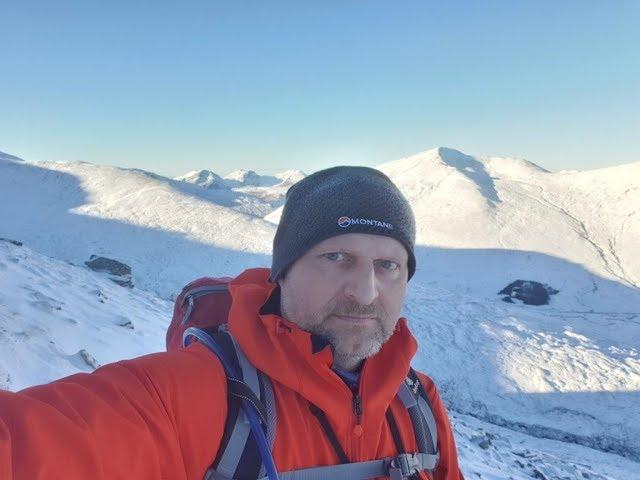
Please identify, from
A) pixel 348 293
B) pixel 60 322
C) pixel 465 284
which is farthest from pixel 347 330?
pixel 465 284

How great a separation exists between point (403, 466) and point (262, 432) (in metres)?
0.71

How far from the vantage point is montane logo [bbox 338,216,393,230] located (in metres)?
2.35

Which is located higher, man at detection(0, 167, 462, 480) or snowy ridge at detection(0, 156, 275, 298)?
man at detection(0, 167, 462, 480)

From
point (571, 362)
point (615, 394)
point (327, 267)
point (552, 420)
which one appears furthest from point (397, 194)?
point (571, 362)

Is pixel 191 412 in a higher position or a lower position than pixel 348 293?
lower

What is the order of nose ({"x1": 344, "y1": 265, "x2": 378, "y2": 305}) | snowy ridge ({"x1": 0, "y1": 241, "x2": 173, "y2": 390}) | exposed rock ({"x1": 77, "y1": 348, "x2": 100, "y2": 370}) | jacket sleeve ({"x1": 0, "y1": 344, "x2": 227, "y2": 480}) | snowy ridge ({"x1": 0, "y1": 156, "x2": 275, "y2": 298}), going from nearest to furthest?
jacket sleeve ({"x1": 0, "y1": 344, "x2": 227, "y2": 480})
nose ({"x1": 344, "y1": 265, "x2": 378, "y2": 305})
snowy ridge ({"x1": 0, "y1": 241, "x2": 173, "y2": 390})
exposed rock ({"x1": 77, "y1": 348, "x2": 100, "y2": 370})
snowy ridge ({"x1": 0, "y1": 156, "x2": 275, "y2": 298})

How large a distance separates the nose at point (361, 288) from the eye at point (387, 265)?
0.16 meters

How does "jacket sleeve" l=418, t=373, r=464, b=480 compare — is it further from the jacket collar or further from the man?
the jacket collar

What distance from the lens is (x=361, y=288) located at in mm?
2197

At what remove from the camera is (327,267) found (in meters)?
2.28

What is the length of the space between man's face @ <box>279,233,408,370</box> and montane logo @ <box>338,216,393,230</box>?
6cm

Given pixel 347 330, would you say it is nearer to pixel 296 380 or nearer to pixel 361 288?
pixel 361 288

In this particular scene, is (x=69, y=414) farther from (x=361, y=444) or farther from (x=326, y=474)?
(x=361, y=444)

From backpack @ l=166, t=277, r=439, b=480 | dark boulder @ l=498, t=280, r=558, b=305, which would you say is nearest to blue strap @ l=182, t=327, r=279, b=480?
backpack @ l=166, t=277, r=439, b=480
